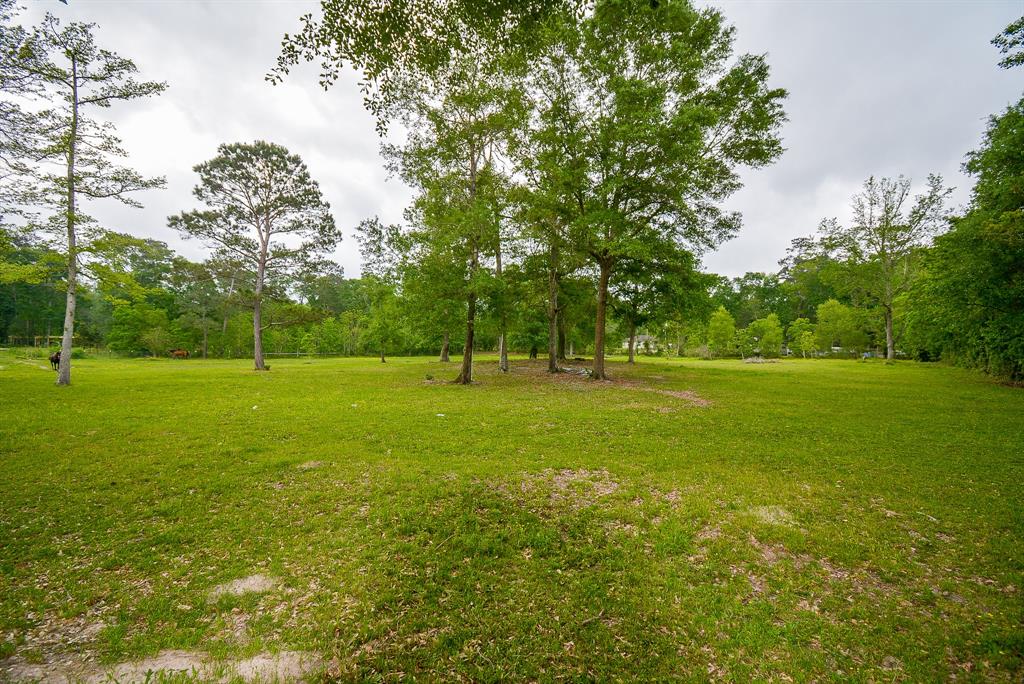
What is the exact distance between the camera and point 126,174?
17.0 metres

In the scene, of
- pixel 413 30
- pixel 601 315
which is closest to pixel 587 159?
pixel 601 315

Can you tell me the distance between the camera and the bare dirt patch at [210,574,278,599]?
4.00 metres

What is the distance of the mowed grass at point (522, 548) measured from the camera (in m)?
3.35

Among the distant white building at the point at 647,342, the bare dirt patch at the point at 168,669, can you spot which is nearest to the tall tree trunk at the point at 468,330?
the bare dirt patch at the point at 168,669

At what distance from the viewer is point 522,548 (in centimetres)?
493

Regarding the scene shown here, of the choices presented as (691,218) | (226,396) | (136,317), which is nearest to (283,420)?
(226,396)

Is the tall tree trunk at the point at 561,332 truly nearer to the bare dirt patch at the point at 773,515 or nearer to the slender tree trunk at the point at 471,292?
the slender tree trunk at the point at 471,292

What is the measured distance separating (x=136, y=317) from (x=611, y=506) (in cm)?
6771

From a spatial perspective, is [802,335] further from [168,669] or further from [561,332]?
[168,669]

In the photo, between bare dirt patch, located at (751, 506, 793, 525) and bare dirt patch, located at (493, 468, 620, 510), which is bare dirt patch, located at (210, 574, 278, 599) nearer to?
bare dirt patch, located at (493, 468, 620, 510)

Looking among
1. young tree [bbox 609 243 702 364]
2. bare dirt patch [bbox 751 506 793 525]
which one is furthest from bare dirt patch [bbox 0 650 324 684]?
young tree [bbox 609 243 702 364]

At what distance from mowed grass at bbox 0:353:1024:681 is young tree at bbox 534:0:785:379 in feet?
39.5

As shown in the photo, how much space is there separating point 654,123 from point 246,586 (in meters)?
19.3

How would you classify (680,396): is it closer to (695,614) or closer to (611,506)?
(611,506)
